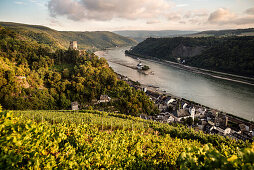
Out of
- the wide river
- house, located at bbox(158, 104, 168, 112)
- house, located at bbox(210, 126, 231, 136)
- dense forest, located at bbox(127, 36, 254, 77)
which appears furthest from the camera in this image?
dense forest, located at bbox(127, 36, 254, 77)

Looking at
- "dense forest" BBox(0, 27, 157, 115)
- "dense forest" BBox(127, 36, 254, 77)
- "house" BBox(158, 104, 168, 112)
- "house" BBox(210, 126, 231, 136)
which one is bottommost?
"house" BBox(210, 126, 231, 136)

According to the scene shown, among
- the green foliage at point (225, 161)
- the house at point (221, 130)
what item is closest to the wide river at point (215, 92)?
the house at point (221, 130)

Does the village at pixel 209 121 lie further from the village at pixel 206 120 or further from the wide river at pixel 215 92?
the wide river at pixel 215 92

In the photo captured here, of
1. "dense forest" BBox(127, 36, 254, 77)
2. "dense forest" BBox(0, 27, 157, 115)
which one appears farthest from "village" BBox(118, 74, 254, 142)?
"dense forest" BBox(127, 36, 254, 77)

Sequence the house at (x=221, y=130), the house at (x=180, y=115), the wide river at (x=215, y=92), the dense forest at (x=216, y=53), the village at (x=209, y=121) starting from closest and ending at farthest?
1. the house at (x=221, y=130)
2. the village at (x=209, y=121)
3. the house at (x=180, y=115)
4. the wide river at (x=215, y=92)
5. the dense forest at (x=216, y=53)

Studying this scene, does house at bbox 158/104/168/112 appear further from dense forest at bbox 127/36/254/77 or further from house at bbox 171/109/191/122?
dense forest at bbox 127/36/254/77

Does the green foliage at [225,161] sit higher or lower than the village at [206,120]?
higher

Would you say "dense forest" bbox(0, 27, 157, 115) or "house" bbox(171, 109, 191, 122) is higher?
"dense forest" bbox(0, 27, 157, 115)
